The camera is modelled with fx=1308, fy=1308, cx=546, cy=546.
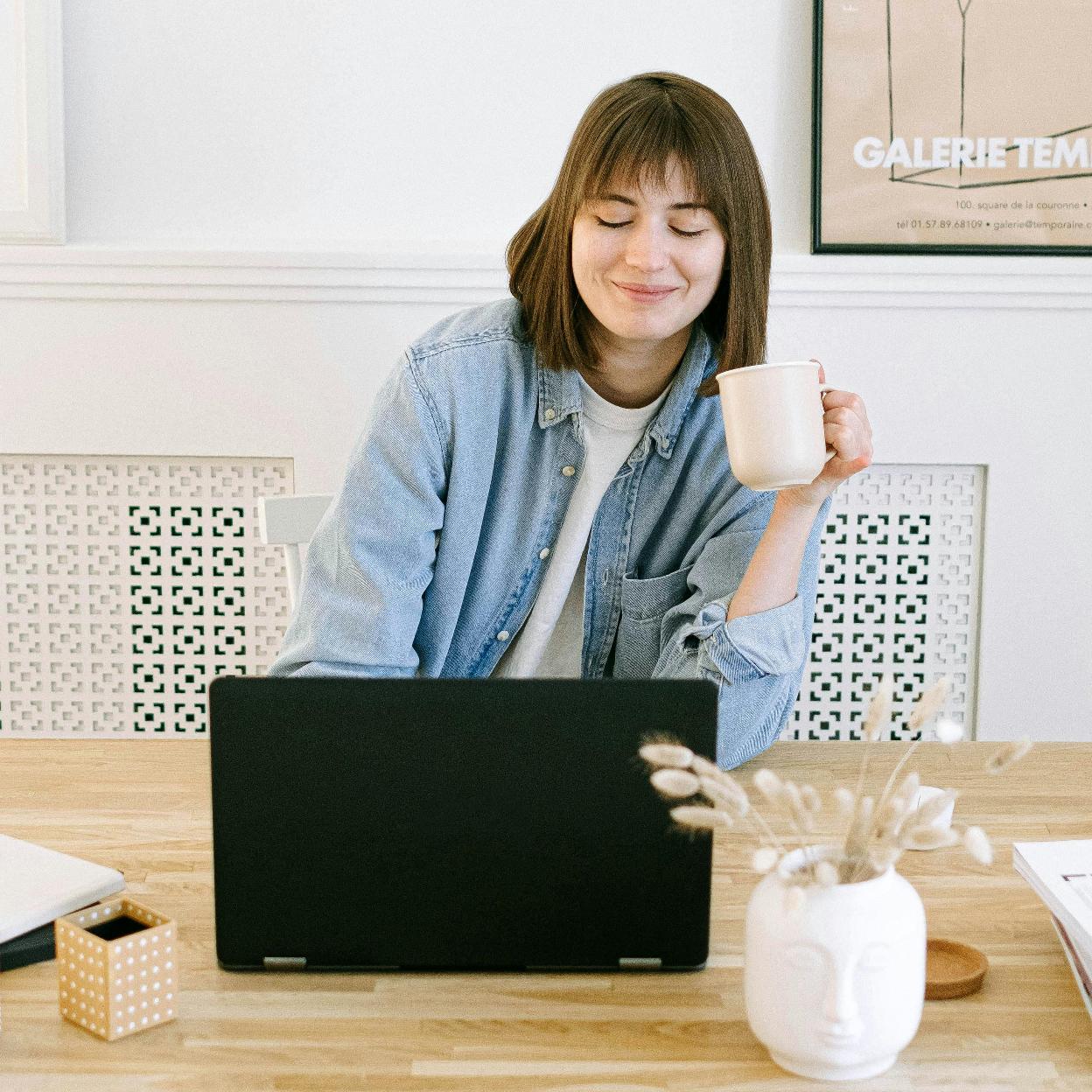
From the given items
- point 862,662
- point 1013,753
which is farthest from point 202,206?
point 1013,753

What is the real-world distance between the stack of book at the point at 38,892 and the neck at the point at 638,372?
2.47ft

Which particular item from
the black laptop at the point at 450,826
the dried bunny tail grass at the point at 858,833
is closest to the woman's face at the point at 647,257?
the black laptop at the point at 450,826

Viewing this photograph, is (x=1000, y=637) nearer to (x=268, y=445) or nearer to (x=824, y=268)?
(x=824, y=268)

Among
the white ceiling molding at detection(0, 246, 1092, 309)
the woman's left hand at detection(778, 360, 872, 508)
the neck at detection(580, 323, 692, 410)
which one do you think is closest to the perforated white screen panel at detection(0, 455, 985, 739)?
the white ceiling molding at detection(0, 246, 1092, 309)

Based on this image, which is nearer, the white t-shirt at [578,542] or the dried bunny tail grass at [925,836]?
the dried bunny tail grass at [925,836]

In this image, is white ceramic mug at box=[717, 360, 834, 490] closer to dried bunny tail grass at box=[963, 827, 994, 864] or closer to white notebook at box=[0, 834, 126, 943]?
dried bunny tail grass at box=[963, 827, 994, 864]

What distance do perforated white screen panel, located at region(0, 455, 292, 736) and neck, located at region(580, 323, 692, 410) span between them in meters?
0.86

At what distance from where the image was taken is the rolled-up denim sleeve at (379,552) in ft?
4.20

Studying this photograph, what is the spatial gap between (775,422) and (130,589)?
1460 mm

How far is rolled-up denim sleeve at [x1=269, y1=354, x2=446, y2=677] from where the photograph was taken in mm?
1280

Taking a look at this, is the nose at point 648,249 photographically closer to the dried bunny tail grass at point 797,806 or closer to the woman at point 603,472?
the woman at point 603,472

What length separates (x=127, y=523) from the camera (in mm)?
2199

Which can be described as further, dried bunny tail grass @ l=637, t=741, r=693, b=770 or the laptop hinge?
the laptop hinge

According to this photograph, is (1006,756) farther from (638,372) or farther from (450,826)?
(638,372)
